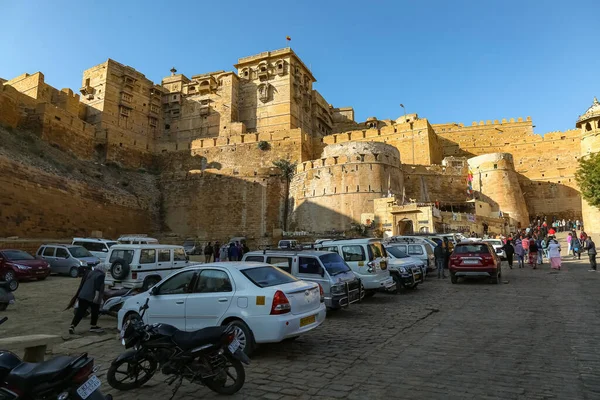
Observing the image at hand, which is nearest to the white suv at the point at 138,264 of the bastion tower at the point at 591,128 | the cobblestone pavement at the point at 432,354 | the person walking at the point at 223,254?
the cobblestone pavement at the point at 432,354

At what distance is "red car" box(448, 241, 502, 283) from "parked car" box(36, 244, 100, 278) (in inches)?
494

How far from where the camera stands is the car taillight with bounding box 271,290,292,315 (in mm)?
4418

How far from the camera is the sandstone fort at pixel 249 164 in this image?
23.8 m

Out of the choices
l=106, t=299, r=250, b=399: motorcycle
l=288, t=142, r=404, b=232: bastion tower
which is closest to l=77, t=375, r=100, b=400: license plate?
l=106, t=299, r=250, b=399: motorcycle

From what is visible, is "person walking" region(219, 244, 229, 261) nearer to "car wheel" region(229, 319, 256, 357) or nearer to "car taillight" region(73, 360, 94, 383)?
"car wheel" region(229, 319, 256, 357)

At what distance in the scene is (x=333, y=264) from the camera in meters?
7.22

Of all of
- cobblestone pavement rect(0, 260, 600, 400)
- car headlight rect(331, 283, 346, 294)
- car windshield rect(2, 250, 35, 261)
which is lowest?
cobblestone pavement rect(0, 260, 600, 400)

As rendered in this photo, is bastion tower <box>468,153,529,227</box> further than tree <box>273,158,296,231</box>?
Yes

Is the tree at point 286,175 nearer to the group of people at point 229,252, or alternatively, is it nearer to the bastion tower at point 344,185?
the bastion tower at point 344,185

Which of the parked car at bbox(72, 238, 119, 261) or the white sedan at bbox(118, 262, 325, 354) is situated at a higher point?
the parked car at bbox(72, 238, 119, 261)

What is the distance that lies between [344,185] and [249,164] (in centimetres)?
1271

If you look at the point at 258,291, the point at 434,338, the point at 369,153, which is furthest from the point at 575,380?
the point at 369,153

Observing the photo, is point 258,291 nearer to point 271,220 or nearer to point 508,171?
point 271,220

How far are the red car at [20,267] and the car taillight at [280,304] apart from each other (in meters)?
10.5
